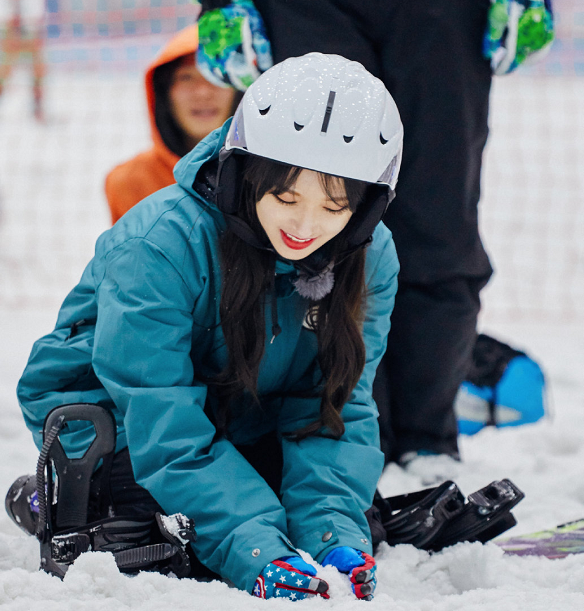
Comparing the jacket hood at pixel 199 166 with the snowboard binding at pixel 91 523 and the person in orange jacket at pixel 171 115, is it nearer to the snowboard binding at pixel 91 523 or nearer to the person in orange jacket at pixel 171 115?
the snowboard binding at pixel 91 523

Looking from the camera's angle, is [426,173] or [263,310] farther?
[426,173]

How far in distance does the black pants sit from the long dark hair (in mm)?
618

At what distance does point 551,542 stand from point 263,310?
921mm

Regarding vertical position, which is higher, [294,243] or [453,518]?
[294,243]

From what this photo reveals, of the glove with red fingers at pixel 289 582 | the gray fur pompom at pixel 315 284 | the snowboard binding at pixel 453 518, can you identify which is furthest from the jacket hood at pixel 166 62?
the glove with red fingers at pixel 289 582

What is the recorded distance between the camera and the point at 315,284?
5.52 ft

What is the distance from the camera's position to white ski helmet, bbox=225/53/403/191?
4.98 feet

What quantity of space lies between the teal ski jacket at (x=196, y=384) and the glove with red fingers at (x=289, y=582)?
2 centimetres

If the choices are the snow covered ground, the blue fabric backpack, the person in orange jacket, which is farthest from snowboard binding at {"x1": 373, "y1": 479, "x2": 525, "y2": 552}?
the person in orange jacket

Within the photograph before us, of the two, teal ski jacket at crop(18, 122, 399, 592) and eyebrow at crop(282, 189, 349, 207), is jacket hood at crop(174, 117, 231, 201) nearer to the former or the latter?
teal ski jacket at crop(18, 122, 399, 592)

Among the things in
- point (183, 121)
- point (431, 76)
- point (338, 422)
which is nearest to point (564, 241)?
point (183, 121)

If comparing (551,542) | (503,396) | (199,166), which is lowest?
(503,396)

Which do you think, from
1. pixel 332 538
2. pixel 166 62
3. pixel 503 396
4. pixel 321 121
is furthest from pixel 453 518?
pixel 166 62

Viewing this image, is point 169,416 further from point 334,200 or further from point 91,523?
point 334,200
